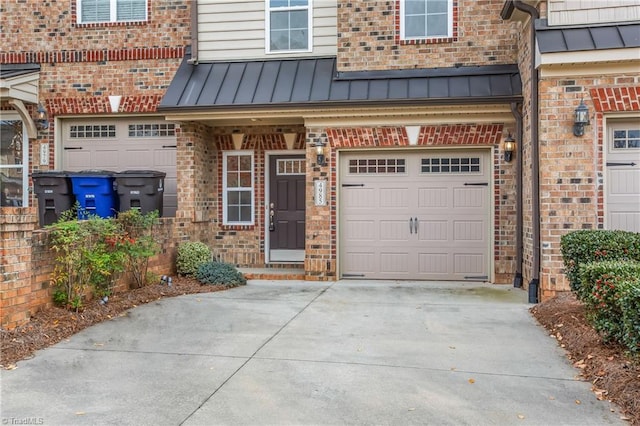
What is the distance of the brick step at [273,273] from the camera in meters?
9.43

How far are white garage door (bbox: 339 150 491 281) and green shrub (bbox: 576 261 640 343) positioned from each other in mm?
3881

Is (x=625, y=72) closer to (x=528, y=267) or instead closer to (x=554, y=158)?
(x=554, y=158)

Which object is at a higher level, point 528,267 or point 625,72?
point 625,72

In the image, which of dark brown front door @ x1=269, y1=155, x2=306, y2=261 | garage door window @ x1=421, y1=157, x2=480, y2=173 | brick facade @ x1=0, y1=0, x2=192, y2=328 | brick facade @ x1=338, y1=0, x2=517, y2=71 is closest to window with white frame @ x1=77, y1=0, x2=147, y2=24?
brick facade @ x1=0, y1=0, x2=192, y2=328

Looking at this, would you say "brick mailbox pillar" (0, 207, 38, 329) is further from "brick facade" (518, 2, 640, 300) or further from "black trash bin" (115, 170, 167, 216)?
"brick facade" (518, 2, 640, 300)

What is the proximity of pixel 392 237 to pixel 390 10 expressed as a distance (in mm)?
4014

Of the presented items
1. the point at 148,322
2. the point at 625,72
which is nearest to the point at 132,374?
the point at 148,322

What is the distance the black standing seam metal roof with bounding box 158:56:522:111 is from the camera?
8.62 m

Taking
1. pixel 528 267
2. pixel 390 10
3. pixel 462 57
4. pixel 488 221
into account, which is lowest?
pixel 528 267

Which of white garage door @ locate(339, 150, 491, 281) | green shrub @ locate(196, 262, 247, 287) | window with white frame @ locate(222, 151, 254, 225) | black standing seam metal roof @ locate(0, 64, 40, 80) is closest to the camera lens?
green shrub @ locate(196, 262, 247, 287)

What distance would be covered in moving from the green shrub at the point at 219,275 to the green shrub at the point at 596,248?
5.04 meters

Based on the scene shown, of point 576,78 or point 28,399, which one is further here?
point 576,78

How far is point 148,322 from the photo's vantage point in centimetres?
618

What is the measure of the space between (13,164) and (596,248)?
34.7ft
